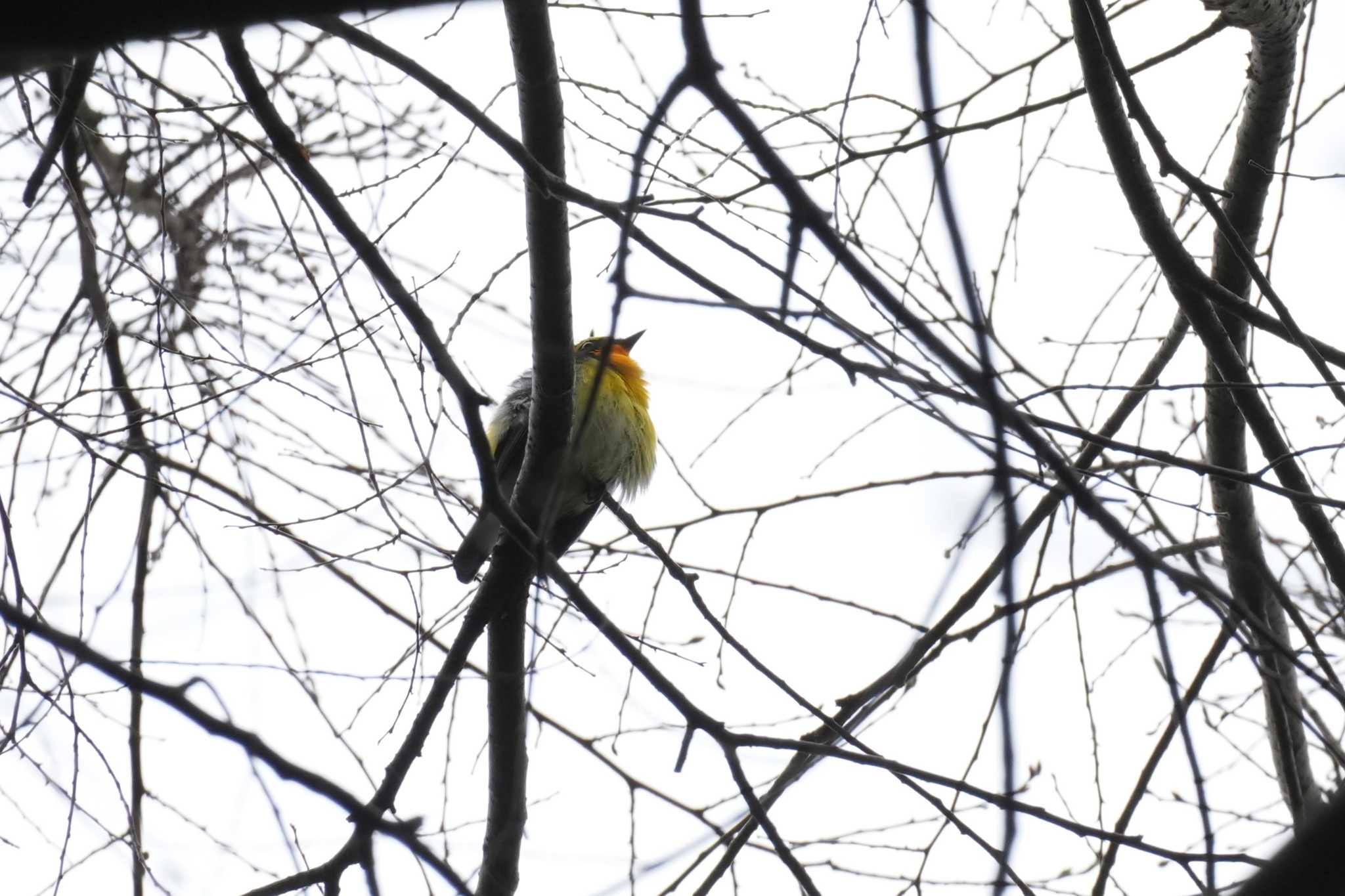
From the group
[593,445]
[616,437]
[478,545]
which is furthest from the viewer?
[616,437]

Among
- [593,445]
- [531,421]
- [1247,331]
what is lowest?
[1247,331]

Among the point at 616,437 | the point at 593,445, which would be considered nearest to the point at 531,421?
the point at 593,445

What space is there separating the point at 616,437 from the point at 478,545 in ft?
5.14

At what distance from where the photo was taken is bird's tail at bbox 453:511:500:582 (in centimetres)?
328

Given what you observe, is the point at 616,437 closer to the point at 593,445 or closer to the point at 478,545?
the point at 593,445

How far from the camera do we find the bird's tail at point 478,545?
10.8ft

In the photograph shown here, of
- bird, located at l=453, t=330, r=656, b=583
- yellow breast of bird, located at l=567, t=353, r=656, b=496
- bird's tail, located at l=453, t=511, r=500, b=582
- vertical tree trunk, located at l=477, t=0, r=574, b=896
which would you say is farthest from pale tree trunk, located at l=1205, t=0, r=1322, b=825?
yellow breast of bird, located at l=567, t=353, r=656, b=496

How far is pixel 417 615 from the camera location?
114 inches

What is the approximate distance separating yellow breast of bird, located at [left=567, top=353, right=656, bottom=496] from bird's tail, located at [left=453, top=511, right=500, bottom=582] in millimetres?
989

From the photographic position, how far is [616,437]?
16.0ft

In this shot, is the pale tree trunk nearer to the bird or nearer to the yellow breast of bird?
the bird

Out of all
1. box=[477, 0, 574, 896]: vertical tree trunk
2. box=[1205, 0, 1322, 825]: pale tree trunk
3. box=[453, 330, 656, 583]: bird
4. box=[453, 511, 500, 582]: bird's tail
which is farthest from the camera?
box=[453, 330, 656, 583]: bird

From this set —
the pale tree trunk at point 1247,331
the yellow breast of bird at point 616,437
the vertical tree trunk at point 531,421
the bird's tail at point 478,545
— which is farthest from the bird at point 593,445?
the pale tree trunk at point 1247,331

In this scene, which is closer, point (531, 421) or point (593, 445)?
point (531, 421)
